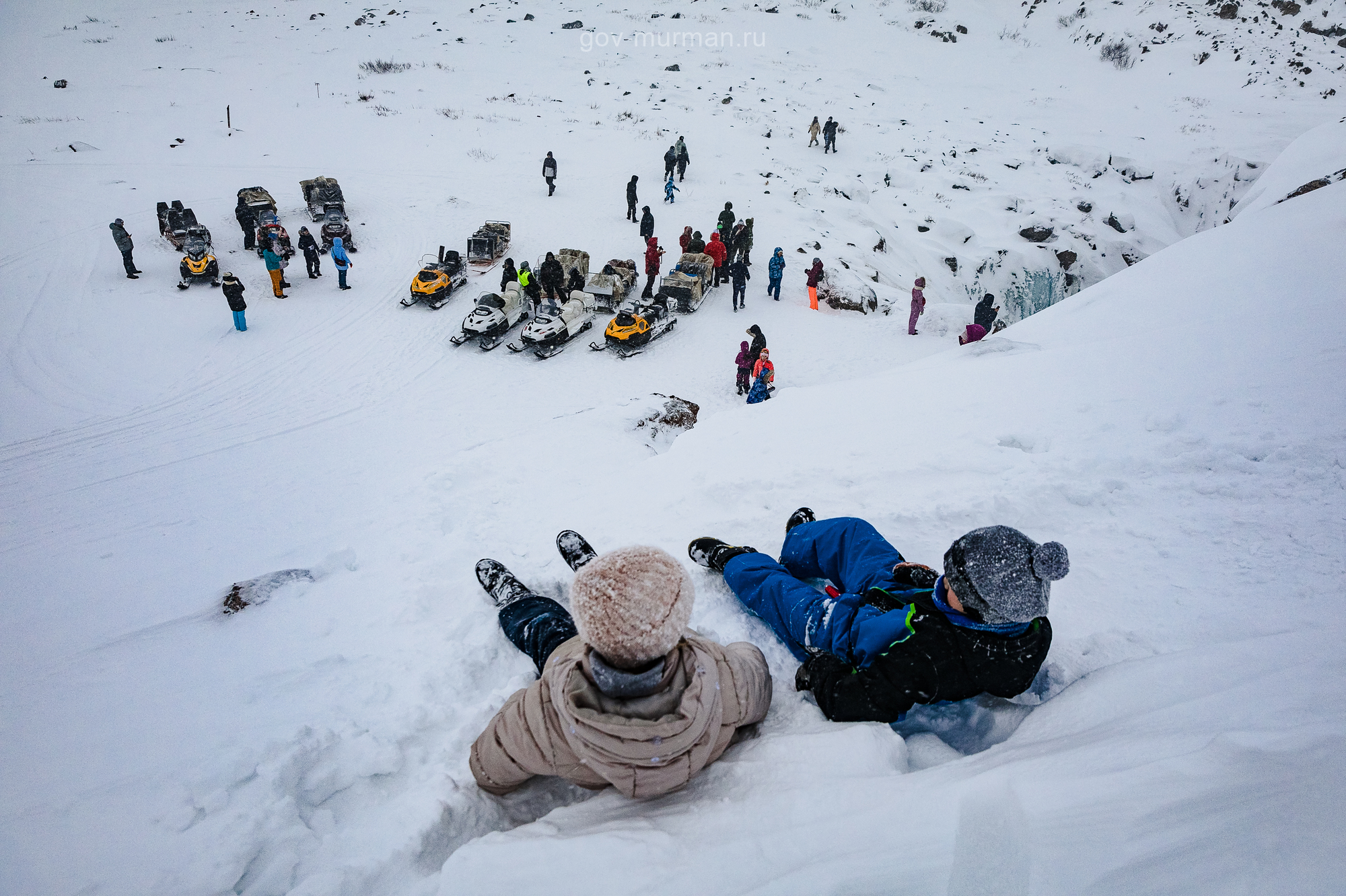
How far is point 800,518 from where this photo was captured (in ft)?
12.1

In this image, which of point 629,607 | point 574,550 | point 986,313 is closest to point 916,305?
point 986,313

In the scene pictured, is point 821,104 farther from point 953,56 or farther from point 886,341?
point 886,341

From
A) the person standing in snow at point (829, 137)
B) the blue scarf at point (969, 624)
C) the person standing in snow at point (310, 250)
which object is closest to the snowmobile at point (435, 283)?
the person standing in snow at point (310, 250)

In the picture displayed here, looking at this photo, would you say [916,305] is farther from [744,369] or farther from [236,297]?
[236,297]

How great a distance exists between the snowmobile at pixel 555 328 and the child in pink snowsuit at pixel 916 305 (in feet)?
20.9

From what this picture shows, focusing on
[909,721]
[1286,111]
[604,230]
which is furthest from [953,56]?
[909,721]

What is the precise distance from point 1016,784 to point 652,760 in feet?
3.77

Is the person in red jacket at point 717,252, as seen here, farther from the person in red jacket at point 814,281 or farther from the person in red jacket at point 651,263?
the person in red jacket at point 814,281

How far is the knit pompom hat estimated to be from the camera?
1.83 meters

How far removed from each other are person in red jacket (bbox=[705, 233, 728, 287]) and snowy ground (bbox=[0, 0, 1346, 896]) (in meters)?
1.01

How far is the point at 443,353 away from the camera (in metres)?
10.2

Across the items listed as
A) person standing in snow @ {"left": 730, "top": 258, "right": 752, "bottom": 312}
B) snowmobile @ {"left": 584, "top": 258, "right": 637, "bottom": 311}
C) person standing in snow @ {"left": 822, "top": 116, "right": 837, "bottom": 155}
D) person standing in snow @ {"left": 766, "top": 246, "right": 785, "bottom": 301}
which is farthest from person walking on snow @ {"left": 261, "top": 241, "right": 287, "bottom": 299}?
person standing in snow @ {"left": 822, "top": 116, "right": 837, "bottom": 155}

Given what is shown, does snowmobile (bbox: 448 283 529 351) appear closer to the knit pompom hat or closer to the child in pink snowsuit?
the child in pink snowsuit

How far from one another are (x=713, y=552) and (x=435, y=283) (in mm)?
10240
